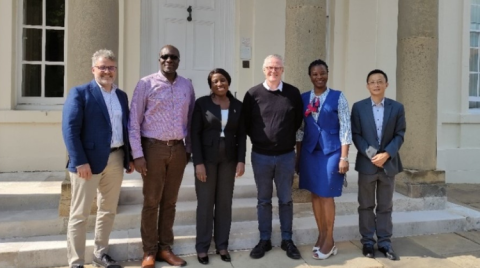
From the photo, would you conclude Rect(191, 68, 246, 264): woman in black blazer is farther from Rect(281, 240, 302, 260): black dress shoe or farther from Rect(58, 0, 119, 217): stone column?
Rect(58, 0, 119, 217): stone column

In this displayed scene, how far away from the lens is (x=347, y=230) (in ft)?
15.4

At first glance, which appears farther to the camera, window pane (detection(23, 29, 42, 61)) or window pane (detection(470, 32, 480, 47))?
window pane (detection(470, 32, 480, 47))

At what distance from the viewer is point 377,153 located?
158 inches

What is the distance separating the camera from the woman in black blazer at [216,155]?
3.63m

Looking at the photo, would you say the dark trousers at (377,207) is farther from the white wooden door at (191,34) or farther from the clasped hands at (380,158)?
the white wooden door at (191,34)

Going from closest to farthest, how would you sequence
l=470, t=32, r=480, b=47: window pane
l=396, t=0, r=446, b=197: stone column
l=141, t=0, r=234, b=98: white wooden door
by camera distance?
l=396, t=0, r=446, b=197: stone column, l=141, t=0, r=234, b=98: white wooden door, l=470, t=32, r=480, b=47: window pane

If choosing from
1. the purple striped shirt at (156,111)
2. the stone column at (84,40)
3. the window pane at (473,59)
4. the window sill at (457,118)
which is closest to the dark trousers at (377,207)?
the purple striped shirt at (156,111)

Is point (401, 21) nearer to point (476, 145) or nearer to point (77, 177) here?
point (476, 145)

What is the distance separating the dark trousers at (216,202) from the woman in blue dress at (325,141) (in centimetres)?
80

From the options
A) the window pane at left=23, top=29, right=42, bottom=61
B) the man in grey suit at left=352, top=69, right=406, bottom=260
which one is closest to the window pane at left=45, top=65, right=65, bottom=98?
the window pane at left=23, top=29, right=42, bottom=61

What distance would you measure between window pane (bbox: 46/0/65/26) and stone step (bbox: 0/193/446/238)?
3.41 metres

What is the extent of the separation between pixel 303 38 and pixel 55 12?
13.7 feet

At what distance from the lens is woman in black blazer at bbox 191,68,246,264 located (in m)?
3.63

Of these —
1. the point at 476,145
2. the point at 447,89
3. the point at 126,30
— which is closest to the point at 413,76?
the point at 447,89
